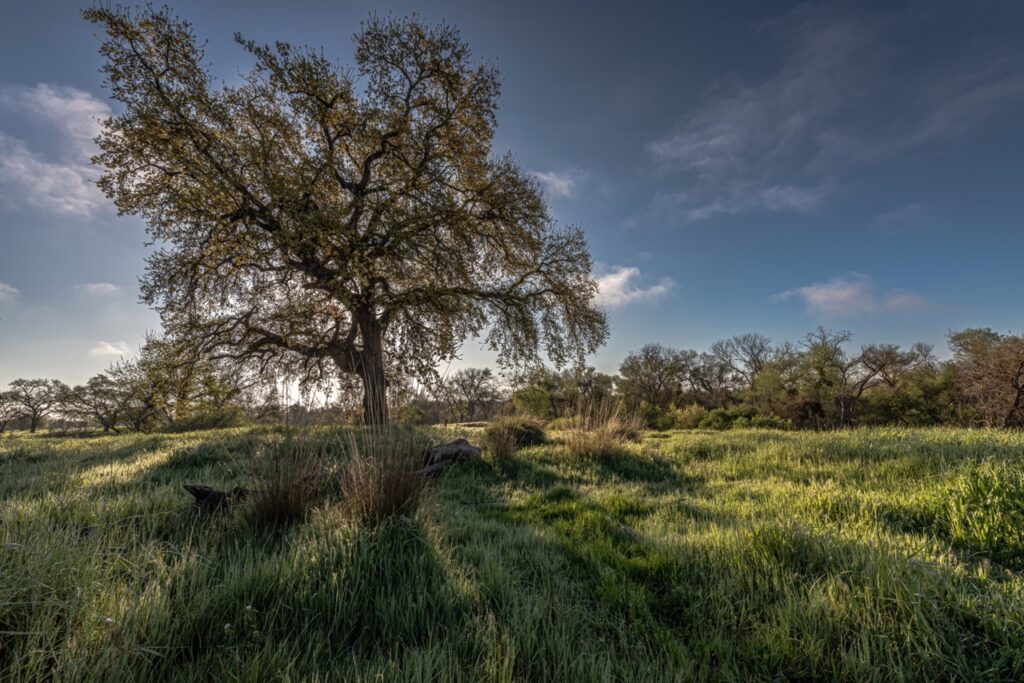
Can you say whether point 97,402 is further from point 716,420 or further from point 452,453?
point 716,420

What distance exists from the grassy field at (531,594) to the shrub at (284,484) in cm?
22

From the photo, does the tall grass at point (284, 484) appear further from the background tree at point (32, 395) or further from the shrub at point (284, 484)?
the background tree at point (32, 395)

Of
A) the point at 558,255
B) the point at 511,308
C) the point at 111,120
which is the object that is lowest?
the point at 511,308

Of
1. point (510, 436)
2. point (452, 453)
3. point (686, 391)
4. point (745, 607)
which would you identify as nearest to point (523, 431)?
point (510, 436)

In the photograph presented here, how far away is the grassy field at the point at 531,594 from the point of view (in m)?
1.74

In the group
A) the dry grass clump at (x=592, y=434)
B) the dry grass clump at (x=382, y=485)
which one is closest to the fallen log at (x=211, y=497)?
the dry grass clump at (x=382, y=485)

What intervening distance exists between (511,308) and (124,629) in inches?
532

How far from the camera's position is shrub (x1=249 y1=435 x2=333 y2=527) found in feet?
11.7

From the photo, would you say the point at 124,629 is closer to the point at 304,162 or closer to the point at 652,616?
the point at 652,616

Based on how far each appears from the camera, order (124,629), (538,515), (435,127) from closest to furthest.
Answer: (124,629) < (538,515) < (435,127)

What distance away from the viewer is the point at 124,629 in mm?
1683

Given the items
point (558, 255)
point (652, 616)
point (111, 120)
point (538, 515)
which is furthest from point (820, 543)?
point (111, 120)

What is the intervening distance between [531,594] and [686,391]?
5059 centimetres

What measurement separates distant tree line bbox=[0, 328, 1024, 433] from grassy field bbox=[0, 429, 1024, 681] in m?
2.75
